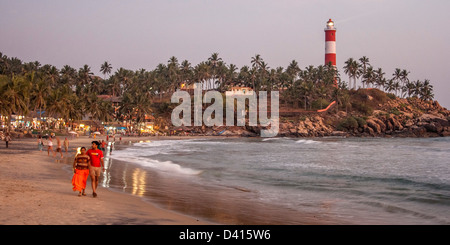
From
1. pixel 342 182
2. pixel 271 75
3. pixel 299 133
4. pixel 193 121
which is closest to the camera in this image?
pixel 342 182

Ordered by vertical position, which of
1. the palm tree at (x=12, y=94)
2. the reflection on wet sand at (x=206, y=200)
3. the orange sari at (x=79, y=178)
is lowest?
the reflection on wet sand at (x=206, y=200)

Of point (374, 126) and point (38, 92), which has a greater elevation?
point (38, 92)

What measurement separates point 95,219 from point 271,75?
11507 cm

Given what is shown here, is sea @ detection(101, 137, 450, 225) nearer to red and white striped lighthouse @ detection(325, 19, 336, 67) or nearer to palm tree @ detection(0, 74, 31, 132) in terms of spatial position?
palm tree @ detection(0, 74, 31, 132)

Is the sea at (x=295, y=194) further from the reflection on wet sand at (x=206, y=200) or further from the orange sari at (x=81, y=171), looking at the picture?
the orange sari at (x=81, y=171)

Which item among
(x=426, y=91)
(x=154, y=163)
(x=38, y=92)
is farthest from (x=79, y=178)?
(x=426, y=91)

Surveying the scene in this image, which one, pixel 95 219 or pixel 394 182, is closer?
pixel 95 219

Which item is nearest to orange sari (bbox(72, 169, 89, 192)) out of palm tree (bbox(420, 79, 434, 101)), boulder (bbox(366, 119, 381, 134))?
boulder (bbox(366, 119, 381, 134))

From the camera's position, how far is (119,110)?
9538cm

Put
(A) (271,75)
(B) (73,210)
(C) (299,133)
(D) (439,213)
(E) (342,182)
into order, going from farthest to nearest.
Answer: (A) (271,75) → (C) (299,133) → (E) (342,182) → (D) (439,213) → (B) (73,210)

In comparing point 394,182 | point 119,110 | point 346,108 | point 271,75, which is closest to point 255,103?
point 271,75

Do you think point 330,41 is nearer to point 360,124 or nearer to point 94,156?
point 360,124

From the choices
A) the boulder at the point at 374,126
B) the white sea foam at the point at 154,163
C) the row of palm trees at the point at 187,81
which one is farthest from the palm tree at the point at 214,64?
the white sea foam at the point at 154,163
